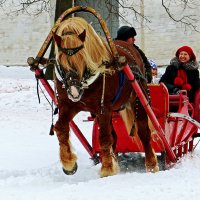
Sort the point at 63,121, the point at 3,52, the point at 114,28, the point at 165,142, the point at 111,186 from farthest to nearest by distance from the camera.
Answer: the point at 3,52 < the point at 114,28 < the point at 165,142 < the point at 63,121 < the point at 111,186

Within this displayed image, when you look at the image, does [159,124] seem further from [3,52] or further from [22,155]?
[3,52]

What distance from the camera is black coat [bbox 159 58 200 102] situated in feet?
24.4

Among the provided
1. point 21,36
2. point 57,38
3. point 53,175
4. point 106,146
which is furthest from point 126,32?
point 21,36

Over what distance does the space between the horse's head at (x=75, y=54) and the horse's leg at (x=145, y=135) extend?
4.09 feet

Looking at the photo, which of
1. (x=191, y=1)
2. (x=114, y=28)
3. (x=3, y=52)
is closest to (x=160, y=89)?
(x=114, y=28)

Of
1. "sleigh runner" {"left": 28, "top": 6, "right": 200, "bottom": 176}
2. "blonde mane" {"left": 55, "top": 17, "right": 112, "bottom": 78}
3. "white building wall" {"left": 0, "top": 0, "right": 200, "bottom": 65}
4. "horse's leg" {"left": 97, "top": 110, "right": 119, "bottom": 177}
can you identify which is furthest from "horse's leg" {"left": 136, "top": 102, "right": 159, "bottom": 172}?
"white building wall" {"left": 0, "top": 0, "right": 200, "bottom": 65}

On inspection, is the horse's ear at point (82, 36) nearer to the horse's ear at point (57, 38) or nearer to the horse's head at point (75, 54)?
the horse's head at point (75, 54)

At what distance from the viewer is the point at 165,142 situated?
19.2 ft

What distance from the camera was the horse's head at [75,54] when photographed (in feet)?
15.3

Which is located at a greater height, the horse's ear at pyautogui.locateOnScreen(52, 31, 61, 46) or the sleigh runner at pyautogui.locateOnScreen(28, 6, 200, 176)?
the horse's ear at pyautogui.locateOnScreen(52, 31, 61, 46)

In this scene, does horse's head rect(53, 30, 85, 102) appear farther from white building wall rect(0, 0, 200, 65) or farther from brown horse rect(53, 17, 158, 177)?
white building wall rect(0, 0, 200, 65)

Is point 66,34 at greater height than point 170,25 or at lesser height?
greater

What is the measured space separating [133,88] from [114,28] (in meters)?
6.60

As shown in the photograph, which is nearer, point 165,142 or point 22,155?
point 165,142
